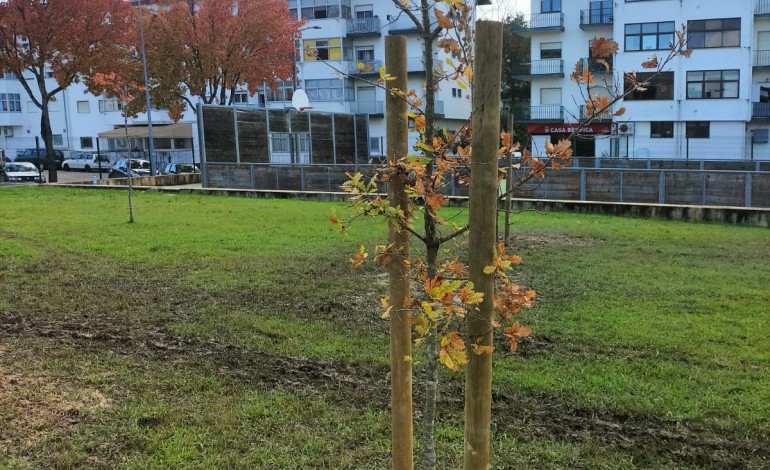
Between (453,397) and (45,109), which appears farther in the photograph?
(45,109)

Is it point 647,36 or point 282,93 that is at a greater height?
point 647,36

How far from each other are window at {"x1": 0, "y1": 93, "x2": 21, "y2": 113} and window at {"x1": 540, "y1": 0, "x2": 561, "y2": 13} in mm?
46697

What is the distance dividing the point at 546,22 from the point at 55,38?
90.5ft

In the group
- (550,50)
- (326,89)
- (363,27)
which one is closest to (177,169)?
(326,89)

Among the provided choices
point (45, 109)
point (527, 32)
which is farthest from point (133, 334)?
point (527, 32)

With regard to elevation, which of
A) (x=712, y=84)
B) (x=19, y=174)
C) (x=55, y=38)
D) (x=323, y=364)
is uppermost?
(x=55, y=38)

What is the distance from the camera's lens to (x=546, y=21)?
43125 mm

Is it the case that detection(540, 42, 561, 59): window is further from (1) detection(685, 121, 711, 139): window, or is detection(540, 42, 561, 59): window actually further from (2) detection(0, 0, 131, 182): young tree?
(2) detection(0, 0, 131, 182): young tree

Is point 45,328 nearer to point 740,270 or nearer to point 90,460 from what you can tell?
point 90,460

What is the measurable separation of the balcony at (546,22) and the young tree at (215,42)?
1554 cm

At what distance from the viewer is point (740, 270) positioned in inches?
381

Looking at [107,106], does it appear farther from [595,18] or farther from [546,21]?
[595,18]

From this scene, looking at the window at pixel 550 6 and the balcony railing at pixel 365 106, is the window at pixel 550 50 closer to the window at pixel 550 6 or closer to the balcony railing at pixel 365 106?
the window at pixel 550 6

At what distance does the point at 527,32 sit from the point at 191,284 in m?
39.6
